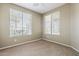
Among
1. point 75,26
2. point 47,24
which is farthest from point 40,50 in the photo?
point 75,26

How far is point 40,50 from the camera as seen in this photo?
2.40m

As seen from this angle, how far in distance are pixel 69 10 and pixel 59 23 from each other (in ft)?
1.60

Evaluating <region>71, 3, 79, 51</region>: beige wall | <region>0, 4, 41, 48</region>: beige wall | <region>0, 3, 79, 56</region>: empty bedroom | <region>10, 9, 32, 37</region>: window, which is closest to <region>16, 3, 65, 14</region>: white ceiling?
<region>0, 3, 79, 56</region>: empty bedroom

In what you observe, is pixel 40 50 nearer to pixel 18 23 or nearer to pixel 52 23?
pixel 52 23

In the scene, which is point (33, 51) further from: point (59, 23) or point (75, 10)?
point (75, 10)

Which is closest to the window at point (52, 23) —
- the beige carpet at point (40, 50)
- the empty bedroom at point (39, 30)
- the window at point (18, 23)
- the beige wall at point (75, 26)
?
the empty bedroom at point (39, 30)

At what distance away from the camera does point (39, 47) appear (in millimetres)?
2434

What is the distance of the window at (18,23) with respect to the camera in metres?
2.30

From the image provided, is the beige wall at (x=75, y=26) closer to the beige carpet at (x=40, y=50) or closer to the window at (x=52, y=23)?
the beige carpet at (x=40, y=50)

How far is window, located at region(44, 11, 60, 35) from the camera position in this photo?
7.75 ft

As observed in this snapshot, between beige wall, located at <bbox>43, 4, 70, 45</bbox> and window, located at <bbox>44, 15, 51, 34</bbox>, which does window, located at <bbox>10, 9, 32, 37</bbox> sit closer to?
window, located at <bbox>44, 15, 51, 34</bbox>

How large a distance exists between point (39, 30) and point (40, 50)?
1.91 feet

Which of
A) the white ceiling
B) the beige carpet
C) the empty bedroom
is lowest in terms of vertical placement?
the beige carpet

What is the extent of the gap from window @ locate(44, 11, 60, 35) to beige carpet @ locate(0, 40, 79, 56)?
34 centimetres
